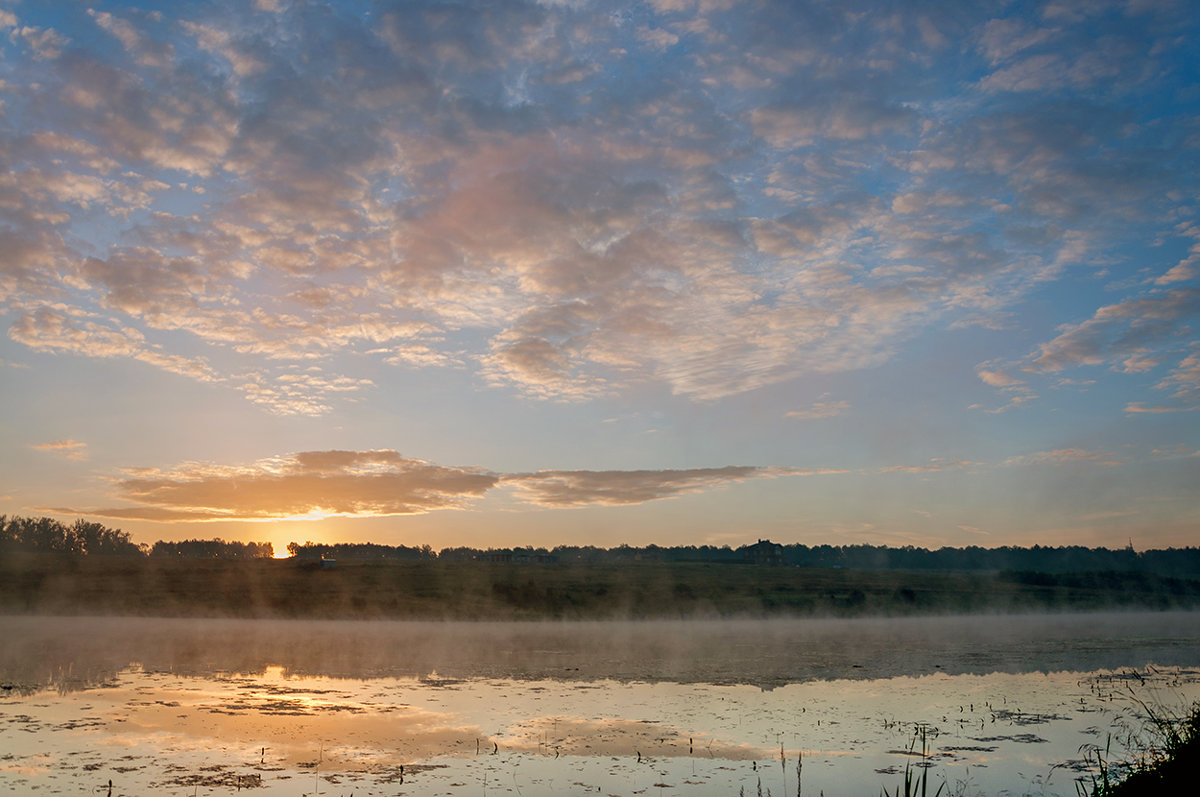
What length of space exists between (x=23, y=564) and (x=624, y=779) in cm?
7009

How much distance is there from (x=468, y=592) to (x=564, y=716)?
4872 centimetres

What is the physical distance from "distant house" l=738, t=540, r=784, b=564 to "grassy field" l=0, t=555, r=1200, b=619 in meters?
49.9

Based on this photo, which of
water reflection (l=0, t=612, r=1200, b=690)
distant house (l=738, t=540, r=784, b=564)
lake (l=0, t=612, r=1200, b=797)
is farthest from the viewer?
distant house (l=738, t=540, r=784, b=564)

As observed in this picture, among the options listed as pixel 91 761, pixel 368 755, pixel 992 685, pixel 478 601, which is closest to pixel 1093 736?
pixel 992 685

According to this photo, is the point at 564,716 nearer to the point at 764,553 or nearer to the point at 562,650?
the point at 562,650

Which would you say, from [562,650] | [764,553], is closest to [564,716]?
[562,650]

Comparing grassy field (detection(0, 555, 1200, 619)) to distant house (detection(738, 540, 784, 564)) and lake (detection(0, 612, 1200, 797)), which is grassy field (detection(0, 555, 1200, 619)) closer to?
lake (detection(0, 612, 1200, 797))

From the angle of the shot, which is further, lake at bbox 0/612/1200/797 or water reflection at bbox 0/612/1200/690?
water reflection at bbox 0/612/1200/690

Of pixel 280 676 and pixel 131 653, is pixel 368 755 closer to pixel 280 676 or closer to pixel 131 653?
pixel 280 676

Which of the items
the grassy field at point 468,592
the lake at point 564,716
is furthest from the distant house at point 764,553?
the lake at point 564,716

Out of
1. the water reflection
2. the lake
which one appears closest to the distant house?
the water reflection

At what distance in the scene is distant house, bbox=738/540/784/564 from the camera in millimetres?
136725

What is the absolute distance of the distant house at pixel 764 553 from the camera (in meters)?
137

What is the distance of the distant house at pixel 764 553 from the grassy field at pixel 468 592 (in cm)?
4987
